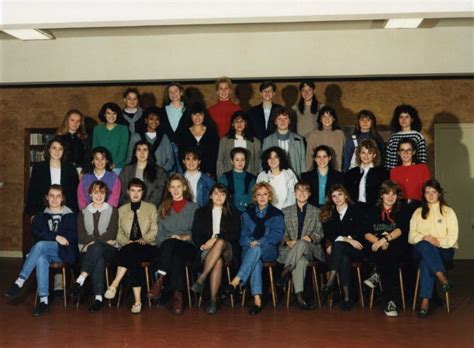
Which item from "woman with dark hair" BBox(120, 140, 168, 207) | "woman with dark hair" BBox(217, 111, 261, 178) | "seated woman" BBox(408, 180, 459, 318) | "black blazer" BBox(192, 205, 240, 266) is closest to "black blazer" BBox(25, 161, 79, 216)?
"woman with dark hair" BBox(120, 140, 168, 207)

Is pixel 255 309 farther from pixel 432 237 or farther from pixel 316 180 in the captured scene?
pixel 432 237

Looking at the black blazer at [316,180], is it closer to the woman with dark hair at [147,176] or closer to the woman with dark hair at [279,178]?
the woman with dark hair at [279,178]

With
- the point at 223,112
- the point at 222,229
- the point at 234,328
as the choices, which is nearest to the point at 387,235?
the point at 222,229

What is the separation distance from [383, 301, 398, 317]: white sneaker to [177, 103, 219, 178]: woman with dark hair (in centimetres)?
217

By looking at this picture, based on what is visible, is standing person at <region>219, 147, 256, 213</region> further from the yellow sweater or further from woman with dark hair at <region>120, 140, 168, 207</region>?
the yellow sweater

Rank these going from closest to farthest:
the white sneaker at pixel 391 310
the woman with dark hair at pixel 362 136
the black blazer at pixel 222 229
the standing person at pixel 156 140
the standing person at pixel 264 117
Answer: the white sneaker at pixel 391 310 < the black blazer at pixel 222 229 < the woman with dark hair at pixel 362 136 < the standing person at pixel 156 140 < the standing person at pixel 264 117

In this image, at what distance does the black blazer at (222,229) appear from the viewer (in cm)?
625

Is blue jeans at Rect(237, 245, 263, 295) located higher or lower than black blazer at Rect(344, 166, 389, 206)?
lower

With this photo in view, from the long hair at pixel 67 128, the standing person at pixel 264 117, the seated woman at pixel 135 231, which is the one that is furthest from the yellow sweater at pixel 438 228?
the long hair at pixel 67 128

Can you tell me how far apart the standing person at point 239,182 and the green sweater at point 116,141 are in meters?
1.06

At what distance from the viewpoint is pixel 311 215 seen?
6.35 m

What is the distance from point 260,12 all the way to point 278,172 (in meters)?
1.53

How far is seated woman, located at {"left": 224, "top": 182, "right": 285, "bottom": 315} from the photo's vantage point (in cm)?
605

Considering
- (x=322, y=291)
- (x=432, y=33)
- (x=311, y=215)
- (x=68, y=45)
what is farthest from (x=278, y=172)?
(x=68, y=45)
